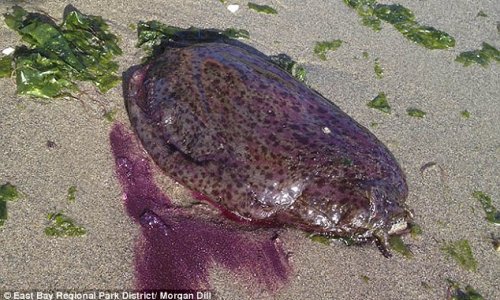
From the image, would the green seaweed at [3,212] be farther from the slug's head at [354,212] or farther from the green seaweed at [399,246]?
the green seaweed at [399,246]

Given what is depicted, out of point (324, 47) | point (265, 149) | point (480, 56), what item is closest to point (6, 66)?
point (265, 149)

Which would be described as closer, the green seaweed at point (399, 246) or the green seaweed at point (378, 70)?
the green seaweed at point (399, 246)

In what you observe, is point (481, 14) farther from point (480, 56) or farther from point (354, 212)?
point (354, 212)

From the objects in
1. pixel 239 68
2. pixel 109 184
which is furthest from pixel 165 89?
pixel 109 184

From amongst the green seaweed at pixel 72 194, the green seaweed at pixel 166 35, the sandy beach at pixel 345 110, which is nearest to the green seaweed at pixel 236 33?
the green seaweed at pixel 166 35

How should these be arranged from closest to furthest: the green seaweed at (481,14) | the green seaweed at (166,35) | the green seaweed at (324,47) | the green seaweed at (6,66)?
the green seaweed at (6,66) < the green seaweed at (166,35) < the green seaweed at (324,47) < the green seaweed at (481,14)

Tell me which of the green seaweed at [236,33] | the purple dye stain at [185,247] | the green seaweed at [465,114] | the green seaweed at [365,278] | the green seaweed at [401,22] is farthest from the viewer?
the green seaweed at [401,22]

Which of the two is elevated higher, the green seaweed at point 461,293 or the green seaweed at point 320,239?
the green seaweed at point 320,239
